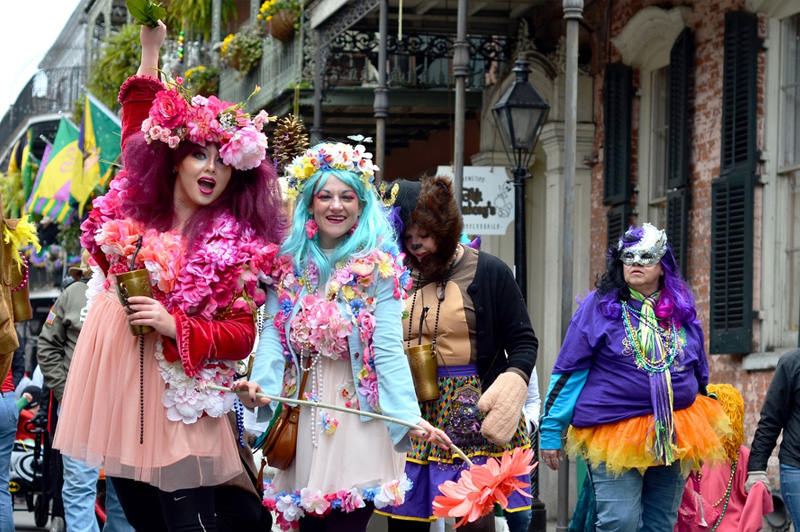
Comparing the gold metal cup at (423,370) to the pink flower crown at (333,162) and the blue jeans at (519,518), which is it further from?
the pink flower crown at (333,162)

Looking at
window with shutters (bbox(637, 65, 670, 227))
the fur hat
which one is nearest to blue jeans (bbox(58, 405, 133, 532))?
the fur hat

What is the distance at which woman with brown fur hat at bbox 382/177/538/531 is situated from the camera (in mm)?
6410

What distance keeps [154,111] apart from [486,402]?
194cm

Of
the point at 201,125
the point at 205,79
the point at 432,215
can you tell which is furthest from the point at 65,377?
the point at 205,79

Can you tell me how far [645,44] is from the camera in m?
13.8

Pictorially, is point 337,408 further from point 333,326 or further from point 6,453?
point 6,453

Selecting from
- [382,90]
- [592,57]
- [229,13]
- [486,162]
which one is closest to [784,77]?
[592,57]

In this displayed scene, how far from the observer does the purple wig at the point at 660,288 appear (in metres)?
7.55

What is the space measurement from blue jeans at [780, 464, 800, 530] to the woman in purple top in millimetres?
358

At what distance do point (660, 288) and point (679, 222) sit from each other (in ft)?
17.1

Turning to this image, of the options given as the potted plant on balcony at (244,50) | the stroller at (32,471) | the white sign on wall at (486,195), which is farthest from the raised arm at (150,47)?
the potted plant on balcony at (244,50)

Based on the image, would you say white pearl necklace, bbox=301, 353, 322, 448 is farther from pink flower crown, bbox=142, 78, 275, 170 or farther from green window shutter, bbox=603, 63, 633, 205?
green window shutter, bbox=603, 63, 633, 205

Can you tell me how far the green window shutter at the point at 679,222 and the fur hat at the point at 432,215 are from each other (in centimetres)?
628

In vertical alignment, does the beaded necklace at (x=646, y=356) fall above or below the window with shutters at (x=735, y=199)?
below
